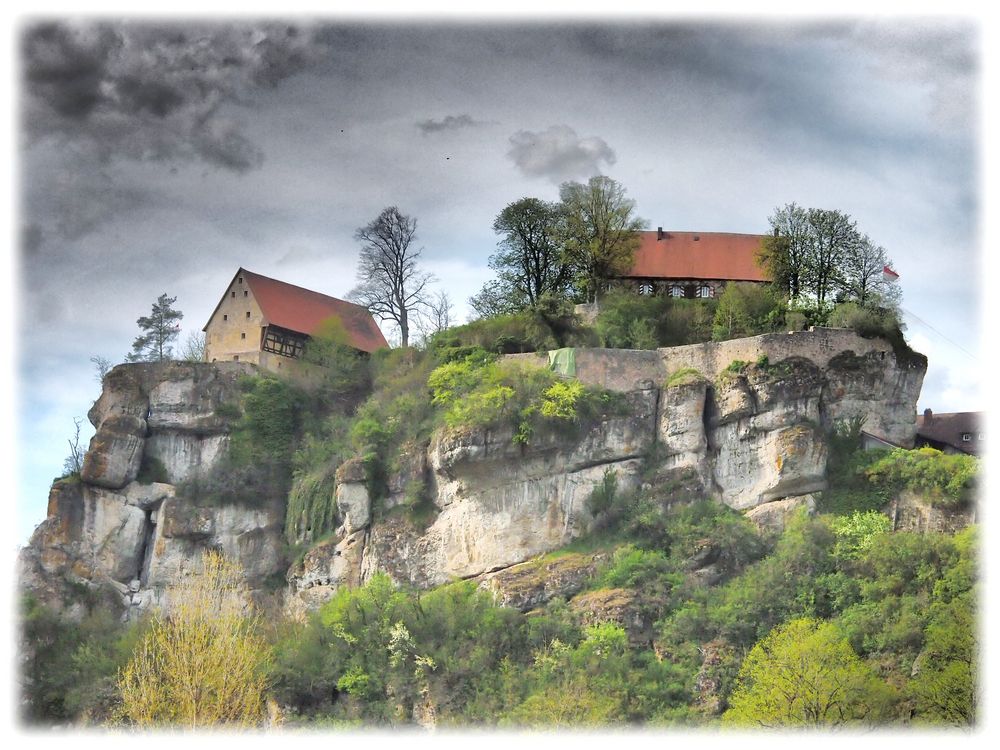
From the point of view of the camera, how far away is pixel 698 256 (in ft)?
208

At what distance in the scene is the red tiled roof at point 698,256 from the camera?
62.4m

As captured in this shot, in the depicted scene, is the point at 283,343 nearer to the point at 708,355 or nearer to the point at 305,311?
the point at 305,311

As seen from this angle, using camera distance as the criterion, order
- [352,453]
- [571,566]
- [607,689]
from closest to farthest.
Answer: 1. [607,689]
2. [571,566]
3. [352,453]

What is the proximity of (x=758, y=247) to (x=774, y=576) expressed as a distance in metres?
17.3

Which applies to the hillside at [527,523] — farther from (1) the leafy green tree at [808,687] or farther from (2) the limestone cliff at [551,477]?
(1) the leafy green tree at [808,687]

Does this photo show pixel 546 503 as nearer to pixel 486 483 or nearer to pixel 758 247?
pixel 486 483

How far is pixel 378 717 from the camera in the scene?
49.6 meters

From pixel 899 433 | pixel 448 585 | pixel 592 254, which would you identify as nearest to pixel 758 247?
pixel 592 254

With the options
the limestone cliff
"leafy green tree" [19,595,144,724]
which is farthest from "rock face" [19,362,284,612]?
"leafy green tree" [19,595,144,724]

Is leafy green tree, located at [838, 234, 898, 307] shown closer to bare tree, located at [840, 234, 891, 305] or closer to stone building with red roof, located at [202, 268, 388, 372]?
bare tree, located at [840, 234, 891, 305]

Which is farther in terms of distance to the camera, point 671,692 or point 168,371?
point 168,371

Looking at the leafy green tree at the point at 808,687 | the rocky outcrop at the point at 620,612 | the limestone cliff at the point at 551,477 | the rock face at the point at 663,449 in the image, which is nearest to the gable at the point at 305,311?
the limestone cliff at the point at 551,477

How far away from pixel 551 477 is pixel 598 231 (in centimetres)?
1199

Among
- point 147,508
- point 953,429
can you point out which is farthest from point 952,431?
point 147,508
